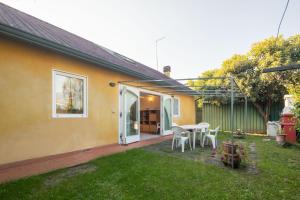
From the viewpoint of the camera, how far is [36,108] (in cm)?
456

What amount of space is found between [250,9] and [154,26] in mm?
5310

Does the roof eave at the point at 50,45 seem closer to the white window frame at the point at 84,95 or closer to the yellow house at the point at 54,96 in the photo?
the yellow house at the point at 54,96

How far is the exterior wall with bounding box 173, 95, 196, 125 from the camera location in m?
12.7

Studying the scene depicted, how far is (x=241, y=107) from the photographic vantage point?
41.9 ft

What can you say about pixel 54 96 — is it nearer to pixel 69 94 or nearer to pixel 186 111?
pixel 69 94

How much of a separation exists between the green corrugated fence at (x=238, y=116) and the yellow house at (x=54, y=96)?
7984 millimetres

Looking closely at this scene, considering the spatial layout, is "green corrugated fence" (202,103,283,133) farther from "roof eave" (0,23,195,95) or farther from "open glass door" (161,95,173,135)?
"roof eave" (0,23,195,95)

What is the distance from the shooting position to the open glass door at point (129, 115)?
7273mm

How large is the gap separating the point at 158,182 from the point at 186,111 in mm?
10523

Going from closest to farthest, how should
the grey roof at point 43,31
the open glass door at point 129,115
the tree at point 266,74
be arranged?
1. the grey roof at point 43,31
2. the open glass door at point 129,115
3. the tree at point 266,74

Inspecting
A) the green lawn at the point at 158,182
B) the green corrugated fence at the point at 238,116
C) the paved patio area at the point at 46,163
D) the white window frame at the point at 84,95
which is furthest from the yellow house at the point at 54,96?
the green corrugated fence at the point at 238,116

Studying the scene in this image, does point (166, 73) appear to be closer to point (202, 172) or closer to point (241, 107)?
point (241, 107)

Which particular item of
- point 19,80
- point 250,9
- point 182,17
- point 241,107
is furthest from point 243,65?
point 19,80

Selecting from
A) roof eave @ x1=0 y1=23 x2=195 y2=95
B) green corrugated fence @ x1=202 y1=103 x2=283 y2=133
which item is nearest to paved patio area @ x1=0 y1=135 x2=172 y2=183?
roof eave @ x1=0 y1=23 x2=195 y2=95
